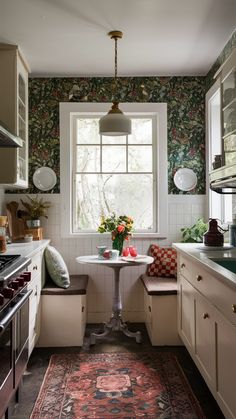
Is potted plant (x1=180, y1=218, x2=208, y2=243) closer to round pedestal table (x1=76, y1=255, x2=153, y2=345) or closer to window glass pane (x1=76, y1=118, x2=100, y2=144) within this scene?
round pedestal table (x1=76, y1=255, x2=153, y2=345)

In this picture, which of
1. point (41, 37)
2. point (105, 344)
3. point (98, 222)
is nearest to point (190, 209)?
point (98, 222)

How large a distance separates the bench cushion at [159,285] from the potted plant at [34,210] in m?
1.22

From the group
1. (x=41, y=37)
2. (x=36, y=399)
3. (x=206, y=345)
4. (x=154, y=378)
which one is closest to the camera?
(x=206, y=345)

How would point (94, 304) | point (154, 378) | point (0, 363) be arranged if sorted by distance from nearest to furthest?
1. point (0, 363)
2. point (154, 378)
3. point (94, 304)

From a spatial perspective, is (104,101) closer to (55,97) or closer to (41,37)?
(55,97)

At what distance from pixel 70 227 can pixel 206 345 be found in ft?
7.28

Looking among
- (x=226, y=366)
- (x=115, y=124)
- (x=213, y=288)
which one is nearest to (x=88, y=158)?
(x=115, y=124)

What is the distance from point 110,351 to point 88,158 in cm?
202

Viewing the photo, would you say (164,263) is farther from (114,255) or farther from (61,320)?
(61,320)

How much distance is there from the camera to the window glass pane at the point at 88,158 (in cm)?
435

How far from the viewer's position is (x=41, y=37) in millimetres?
3328

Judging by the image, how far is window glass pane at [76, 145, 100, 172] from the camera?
4352 mm

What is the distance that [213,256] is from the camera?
262 centimetres

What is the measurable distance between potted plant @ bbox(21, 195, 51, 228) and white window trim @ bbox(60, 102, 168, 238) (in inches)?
7.8
